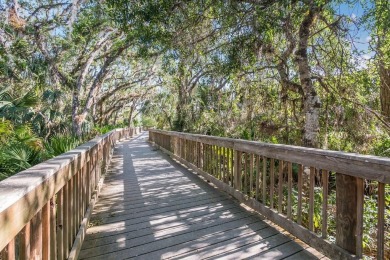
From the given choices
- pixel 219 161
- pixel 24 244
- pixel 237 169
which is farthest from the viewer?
pixel 219 161

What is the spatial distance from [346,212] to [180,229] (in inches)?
65.0

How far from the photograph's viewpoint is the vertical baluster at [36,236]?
1.35 m

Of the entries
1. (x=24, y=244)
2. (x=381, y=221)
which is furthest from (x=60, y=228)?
(x=381, y=221)

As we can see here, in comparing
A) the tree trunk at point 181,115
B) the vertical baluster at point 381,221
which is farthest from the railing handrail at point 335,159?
the tree trunk at point 181,115

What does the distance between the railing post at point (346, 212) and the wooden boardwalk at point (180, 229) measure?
0.35 m

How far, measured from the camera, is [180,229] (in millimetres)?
2801

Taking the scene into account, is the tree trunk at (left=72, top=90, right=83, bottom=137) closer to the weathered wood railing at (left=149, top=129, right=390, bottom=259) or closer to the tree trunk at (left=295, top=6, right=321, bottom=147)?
the weathered wood railing at (left=149, top=129, right=390, bottom=259)

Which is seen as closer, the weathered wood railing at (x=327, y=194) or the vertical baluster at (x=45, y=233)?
the vertical baluster at (x=45, y=233)

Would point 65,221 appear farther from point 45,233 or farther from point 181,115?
point 181,115

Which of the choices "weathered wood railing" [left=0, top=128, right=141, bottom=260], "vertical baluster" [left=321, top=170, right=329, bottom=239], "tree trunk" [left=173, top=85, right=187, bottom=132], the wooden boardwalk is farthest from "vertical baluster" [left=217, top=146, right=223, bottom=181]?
"tree trunk" [left=173, top=85, right=187, bottom=132]

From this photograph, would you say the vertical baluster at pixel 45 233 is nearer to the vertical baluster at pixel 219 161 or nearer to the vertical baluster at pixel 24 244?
the vertical baluster at pixel 24 244

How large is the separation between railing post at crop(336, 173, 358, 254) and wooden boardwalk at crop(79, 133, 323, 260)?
1.13ft

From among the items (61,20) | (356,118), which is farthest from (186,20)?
(61,20)

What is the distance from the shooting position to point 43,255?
1.49 meters
